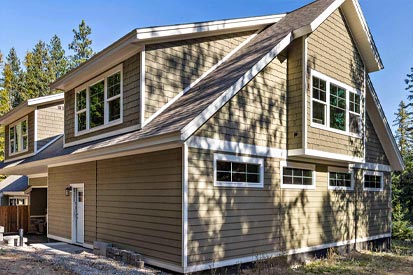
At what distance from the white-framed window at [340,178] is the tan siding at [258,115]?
2.73m

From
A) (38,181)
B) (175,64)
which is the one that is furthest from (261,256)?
(38,181)

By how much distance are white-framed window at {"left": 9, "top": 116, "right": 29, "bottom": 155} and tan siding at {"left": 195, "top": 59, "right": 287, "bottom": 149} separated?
12.0 metres

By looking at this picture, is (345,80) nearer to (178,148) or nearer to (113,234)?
(178,148)

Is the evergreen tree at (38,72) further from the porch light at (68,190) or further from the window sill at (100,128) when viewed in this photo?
the window sill at (100,128)

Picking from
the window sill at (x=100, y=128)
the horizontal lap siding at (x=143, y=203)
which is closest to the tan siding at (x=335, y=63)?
the horizontal lap siding at (x=143, y=203)

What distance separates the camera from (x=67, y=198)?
42.0ft

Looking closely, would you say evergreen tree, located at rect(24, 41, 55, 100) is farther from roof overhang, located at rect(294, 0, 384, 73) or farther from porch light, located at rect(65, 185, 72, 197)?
roof overhang, located at rect(294, 0, 384, 73)

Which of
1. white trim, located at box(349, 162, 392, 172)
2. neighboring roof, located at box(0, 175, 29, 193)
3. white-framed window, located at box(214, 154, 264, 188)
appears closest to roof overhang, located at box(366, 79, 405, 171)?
white trim, located at box(349, 162, 392, 172)

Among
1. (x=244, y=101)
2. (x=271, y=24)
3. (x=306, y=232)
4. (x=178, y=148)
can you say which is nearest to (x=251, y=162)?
A: (x=244, y=101)

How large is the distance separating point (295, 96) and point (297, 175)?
2.26 meters

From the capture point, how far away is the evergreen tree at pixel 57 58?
40312 mm

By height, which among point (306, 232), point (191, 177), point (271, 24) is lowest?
point (306, 232)

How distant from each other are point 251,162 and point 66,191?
281 inches

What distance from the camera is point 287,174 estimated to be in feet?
33.4
